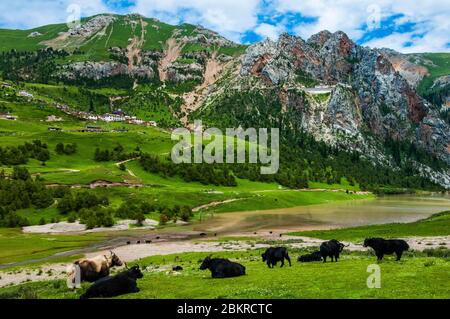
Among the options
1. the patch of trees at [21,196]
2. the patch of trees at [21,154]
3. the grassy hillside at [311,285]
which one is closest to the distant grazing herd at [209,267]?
the grassy hillside at [311,285]

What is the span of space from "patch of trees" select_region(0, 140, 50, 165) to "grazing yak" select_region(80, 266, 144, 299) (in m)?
170

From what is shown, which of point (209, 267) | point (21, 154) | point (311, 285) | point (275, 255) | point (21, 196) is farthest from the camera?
point (21, 154)

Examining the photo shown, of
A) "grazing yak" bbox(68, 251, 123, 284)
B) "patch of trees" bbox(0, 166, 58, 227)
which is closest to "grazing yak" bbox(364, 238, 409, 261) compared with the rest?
"grazing yak" bbox(68, 251, 123, 284)

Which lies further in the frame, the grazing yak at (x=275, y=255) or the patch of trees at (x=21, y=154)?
the patch of trees at (x=21, y=154)

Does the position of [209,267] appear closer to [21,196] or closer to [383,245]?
[383,245]

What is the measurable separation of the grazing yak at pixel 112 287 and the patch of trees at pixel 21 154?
17040cm

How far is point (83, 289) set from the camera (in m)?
32.4

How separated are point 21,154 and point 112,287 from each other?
17887 centimetres

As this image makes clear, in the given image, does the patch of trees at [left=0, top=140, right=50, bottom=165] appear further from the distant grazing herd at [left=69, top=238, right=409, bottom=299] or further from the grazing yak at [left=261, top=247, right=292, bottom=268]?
the grazing yak at [left=261, top=247, right=292, bottom=268]

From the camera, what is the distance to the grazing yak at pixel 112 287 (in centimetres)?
2784

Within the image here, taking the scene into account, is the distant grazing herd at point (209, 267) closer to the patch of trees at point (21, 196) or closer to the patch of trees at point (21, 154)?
the patch of trees at point (21, 196)

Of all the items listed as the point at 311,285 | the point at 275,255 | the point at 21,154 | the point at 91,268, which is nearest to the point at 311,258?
the point at 275,255

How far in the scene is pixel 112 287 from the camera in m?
28.3

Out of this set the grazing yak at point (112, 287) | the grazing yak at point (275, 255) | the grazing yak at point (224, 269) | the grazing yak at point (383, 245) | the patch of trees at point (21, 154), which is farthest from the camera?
the patch of trees at point (21, 154)
